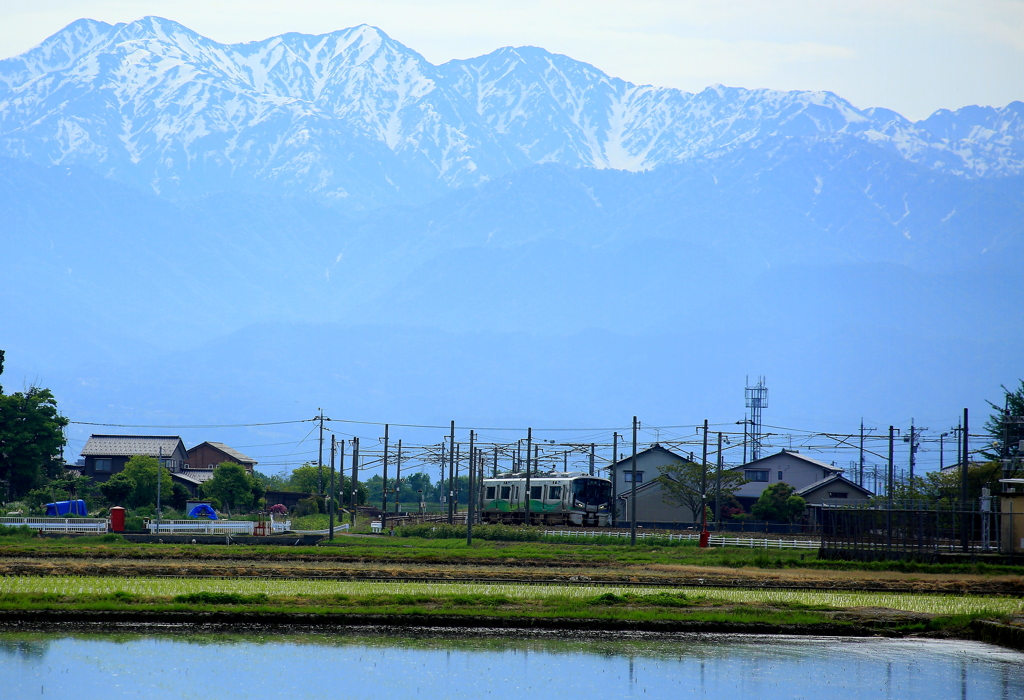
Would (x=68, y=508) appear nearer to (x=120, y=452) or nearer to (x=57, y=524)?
(x=57, y=524)

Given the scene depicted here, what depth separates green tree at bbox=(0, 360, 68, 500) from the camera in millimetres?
59281

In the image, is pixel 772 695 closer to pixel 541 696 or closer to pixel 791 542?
pixel 541 696

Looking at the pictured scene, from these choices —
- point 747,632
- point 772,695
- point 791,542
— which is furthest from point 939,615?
point 791,542

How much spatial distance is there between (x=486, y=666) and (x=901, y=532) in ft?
82.0

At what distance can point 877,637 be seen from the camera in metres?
19.5

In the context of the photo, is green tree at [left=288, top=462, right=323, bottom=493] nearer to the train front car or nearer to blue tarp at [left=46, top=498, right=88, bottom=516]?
blue tarp at [left=46, top=498, right=88, bottom=516]

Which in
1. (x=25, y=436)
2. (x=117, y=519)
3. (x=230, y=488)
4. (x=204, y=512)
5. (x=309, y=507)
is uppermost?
(x=25, y=436)

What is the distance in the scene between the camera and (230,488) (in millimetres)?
72938

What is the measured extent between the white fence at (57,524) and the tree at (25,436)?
1514 cm

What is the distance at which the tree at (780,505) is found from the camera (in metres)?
63.1

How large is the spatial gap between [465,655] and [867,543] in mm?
23939

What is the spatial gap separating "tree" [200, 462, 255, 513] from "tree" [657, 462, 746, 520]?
1160 inches

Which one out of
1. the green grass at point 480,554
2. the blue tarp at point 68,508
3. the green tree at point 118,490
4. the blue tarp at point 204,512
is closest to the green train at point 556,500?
the green grass at point 480,554

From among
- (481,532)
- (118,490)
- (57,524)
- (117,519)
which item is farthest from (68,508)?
(481,532)
